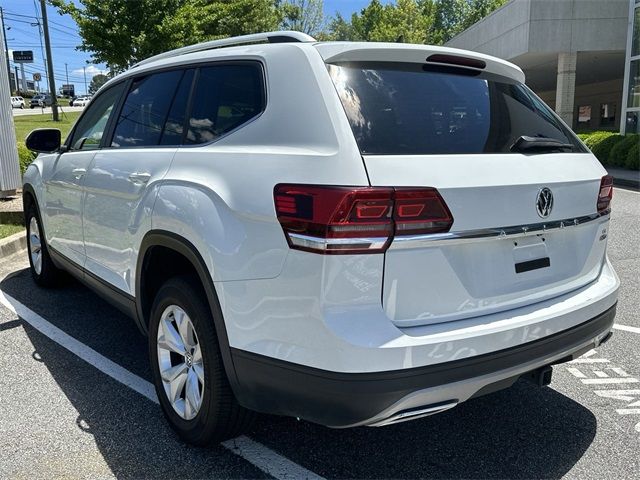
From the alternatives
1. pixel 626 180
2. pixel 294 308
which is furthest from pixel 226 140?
pixel 626 180

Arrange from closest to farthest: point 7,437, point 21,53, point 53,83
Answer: point 7,437 < point 53,83 < point 21,53

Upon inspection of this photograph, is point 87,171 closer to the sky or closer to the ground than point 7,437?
closer to the sky

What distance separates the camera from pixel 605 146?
17797 millimetres

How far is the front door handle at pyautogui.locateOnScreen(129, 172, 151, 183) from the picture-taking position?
122 inches

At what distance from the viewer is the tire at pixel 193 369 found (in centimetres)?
260

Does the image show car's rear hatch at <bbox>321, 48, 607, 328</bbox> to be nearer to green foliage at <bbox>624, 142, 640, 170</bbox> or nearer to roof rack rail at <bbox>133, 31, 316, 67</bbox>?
roof rack rail at <bbox>133, 31, 316, 67</bbox>

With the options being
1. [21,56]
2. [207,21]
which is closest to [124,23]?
[207,21]

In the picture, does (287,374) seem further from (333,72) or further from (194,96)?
(194,96)

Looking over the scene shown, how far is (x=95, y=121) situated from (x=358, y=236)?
118 inches

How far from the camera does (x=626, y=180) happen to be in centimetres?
1396

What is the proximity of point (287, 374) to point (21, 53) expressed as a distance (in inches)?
3172

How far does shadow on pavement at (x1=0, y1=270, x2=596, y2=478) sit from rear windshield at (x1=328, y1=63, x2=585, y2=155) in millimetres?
1440

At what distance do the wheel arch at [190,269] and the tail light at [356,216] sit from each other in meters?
0.54

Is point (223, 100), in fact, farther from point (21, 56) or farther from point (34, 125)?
point (21, 56)
